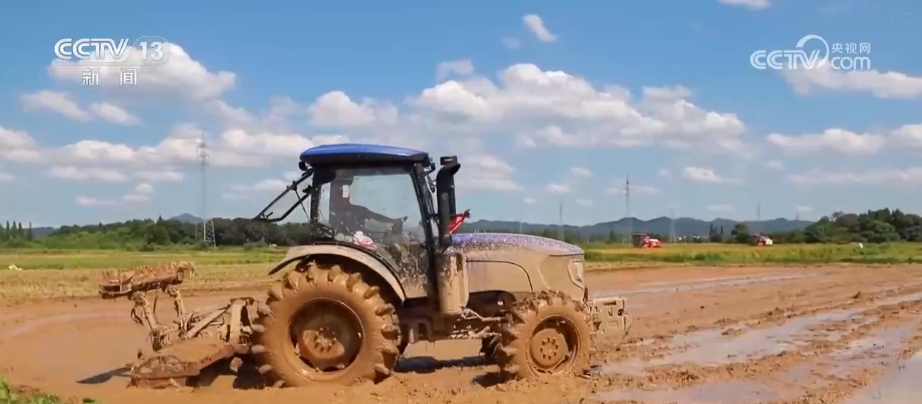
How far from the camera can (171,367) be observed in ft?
29.7

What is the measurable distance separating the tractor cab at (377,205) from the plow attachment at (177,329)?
45.5 inches

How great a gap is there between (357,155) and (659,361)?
4728 mm

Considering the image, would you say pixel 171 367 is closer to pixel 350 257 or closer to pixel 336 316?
pixel 336 316

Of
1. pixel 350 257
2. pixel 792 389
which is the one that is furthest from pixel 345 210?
pixel 792 389

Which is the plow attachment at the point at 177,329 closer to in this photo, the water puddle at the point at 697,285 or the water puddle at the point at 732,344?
the water puddle at the point at 732,344

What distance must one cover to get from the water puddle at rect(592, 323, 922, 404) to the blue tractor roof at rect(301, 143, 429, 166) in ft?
10.1

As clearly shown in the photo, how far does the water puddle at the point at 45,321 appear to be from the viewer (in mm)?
16522

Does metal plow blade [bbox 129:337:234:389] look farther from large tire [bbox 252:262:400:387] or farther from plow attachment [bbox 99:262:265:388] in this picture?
large tire [bbox 252:262:400:387]

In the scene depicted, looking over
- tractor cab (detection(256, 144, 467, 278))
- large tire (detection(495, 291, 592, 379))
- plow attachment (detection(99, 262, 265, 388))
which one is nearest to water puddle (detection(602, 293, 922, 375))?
large tire (detection(495, 291, 592, 379))

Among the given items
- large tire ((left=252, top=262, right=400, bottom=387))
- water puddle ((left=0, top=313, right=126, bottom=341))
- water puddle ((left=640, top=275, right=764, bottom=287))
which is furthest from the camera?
water puddle ((left=640, top=275, right=764, bottom=287))

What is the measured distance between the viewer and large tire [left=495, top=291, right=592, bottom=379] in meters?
9.07

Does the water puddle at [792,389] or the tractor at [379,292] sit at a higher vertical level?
the tractor at [379,292]

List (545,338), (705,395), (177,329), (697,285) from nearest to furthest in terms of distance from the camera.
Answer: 1. (705,395)
2. (545,338)
3. (177,329)
4. (697,285)

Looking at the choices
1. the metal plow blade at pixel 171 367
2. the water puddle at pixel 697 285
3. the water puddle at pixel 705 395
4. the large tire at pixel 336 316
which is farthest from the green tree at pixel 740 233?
the metal plow blade at pixel 171 367
